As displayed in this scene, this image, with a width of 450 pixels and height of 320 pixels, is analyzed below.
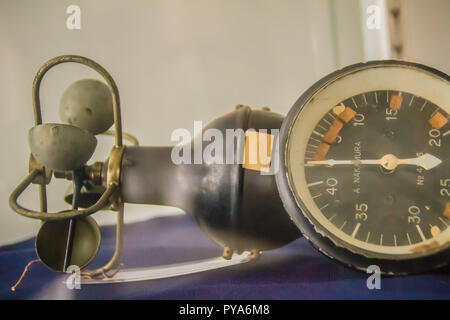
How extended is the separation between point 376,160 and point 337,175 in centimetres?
6

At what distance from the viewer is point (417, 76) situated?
0.57 meters

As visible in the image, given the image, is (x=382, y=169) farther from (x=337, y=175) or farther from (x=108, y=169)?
(x=108, y=169)

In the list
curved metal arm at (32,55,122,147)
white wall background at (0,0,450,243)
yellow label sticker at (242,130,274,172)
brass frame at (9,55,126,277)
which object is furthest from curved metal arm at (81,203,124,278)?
white wall background at (0,0,450,243)

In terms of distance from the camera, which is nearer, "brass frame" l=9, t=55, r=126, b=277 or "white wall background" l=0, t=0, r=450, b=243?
"brass frame" l=9, t=55, r=126, b=277

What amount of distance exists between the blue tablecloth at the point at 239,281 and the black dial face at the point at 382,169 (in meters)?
0.07

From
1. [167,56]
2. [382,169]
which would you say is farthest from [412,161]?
[167,56]

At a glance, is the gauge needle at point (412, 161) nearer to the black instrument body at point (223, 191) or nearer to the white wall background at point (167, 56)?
the black instrument body at point (223, 191)

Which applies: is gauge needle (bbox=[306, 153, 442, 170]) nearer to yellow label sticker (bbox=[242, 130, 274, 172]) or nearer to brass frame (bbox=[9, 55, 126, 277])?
yellow label sticker (bbox=[242, 130, 274, 172])

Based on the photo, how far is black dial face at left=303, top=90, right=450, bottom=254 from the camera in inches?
21.9

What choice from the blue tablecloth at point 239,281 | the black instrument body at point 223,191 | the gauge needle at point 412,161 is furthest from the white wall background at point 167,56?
the gauge needle at point 412,161

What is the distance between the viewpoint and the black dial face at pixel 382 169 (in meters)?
0.56
